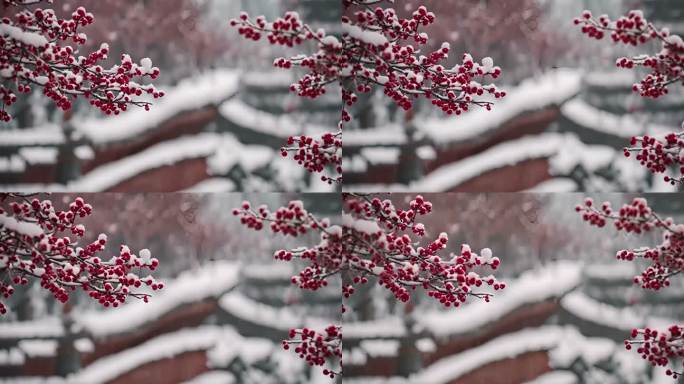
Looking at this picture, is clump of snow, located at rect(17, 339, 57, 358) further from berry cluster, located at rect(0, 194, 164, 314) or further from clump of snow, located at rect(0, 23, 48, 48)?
clump of snow, located at rect(0, 23, 48, 48)

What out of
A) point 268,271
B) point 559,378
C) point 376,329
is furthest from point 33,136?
point 559,378

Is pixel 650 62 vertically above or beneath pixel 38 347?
above

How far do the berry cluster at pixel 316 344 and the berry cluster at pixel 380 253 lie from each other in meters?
0.13

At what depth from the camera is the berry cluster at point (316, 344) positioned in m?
1.96

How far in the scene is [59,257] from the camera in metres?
1.93

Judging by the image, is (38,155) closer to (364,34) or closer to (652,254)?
(364,34)

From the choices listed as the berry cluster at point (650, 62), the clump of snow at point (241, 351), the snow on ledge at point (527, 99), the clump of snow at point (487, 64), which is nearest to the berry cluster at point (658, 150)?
the berry cluster at point (650, 62)

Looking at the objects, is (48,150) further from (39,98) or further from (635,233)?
(635,233)

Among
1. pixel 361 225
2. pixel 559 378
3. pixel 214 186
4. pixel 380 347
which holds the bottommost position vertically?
pixel 559 378

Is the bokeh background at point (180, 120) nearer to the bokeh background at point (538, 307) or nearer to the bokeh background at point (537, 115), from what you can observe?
the bokeh background at point (537, 115)

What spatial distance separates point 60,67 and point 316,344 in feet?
3.64

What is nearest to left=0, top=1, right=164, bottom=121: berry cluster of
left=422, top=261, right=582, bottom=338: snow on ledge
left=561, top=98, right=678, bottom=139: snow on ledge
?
left=422, top=261, right=582, bottom=338: snow on ledge

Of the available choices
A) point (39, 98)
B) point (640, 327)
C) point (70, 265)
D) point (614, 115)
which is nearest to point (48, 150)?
point (39, 98)

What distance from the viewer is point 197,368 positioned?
194cm
